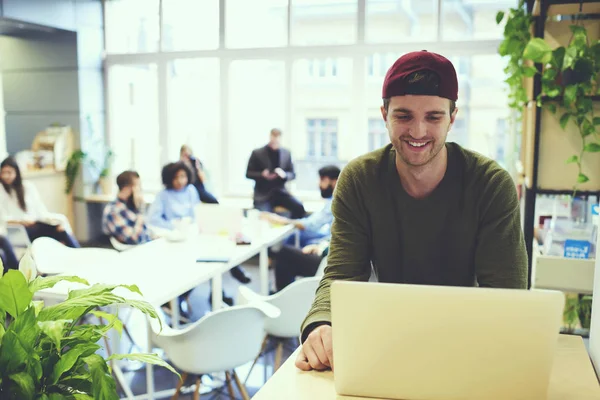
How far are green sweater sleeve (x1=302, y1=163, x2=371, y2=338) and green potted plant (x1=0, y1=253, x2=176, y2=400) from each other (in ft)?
2.13

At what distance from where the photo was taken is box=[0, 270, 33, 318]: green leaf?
1072mm

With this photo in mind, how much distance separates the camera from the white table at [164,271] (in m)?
3.14

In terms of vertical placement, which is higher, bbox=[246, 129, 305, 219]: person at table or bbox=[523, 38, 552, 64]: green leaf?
bbox=[523, 38, 552, 64]: green leaf

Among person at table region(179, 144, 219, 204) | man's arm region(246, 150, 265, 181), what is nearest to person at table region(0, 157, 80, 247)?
person at table region(179, 144, 219, 204)

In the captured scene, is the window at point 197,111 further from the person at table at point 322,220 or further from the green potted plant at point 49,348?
the green potted plant at point 49,348

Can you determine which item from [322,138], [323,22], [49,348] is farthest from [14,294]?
[323,22]

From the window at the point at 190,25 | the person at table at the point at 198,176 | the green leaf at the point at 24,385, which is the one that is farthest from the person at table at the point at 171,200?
the green leaf at the point at 24,385

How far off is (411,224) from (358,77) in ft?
19.1

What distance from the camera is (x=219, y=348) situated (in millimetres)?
2727

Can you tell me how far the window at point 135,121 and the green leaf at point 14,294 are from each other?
24.4 feet

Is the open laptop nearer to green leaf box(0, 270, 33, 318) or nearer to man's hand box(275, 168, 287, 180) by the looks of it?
green leaf box(0, 270, 33, 318)

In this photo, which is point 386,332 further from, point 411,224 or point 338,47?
point 338,47

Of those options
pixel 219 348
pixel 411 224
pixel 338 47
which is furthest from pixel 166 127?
pixel 411 224

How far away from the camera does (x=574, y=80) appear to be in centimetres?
A: 313
